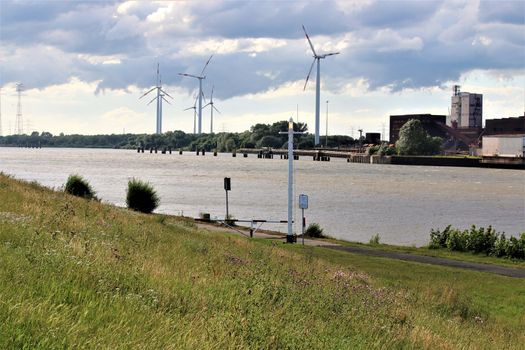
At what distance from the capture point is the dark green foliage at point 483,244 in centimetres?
3566

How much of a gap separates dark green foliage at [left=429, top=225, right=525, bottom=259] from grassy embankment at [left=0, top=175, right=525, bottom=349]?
1798cm

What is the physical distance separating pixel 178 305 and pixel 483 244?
30.9m

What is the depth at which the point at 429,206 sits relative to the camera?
267ft

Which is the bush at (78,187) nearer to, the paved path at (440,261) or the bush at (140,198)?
the bush at (140,198)

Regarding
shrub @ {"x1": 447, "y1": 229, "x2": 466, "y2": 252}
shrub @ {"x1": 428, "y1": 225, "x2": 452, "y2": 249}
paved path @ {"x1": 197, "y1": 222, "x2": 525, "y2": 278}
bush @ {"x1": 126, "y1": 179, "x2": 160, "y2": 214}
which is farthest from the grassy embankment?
bush @ {"x1": 126, "y1": 179, "x2": 160, "y2": 214}

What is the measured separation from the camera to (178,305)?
9.37m

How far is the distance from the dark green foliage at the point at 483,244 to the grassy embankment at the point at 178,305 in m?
18.0

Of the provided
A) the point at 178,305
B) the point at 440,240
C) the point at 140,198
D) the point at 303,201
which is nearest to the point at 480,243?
the point at 440,240

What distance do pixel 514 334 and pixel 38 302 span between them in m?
12.3

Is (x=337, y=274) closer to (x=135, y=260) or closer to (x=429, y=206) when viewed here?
(x=135, y=260)

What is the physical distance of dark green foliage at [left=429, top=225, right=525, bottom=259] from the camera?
35.7 m

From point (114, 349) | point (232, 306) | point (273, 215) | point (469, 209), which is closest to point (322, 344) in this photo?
point (232, 306)

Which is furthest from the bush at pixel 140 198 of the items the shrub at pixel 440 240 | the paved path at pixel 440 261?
the shrub at pixel 440 240

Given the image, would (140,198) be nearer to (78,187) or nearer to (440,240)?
(78,187)
